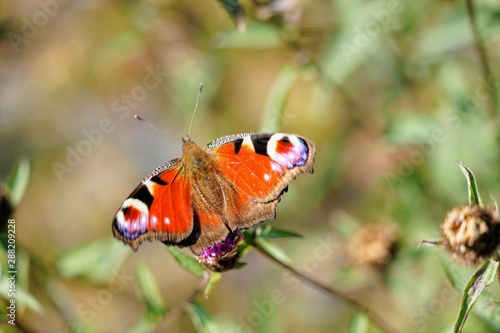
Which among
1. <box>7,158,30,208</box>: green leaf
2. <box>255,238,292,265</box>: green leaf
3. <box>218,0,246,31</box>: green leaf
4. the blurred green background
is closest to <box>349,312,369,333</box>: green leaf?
the blurred green background

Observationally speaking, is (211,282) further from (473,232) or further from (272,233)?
(473,232)

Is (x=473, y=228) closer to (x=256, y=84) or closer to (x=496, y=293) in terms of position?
(x=496, y=293)

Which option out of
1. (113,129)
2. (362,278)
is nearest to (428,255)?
(362,278)

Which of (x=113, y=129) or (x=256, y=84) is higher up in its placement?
(x=256, y=84)

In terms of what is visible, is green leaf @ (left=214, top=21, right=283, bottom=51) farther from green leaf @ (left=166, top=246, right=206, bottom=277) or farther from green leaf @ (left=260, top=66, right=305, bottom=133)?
green leaf @ (left=166, top=246, right=206, bottom=277)

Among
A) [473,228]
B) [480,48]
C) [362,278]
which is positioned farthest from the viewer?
[362,278]

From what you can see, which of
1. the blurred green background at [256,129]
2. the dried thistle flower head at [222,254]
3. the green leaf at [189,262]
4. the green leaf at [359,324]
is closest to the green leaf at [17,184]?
the blurred green background at [256,129]
